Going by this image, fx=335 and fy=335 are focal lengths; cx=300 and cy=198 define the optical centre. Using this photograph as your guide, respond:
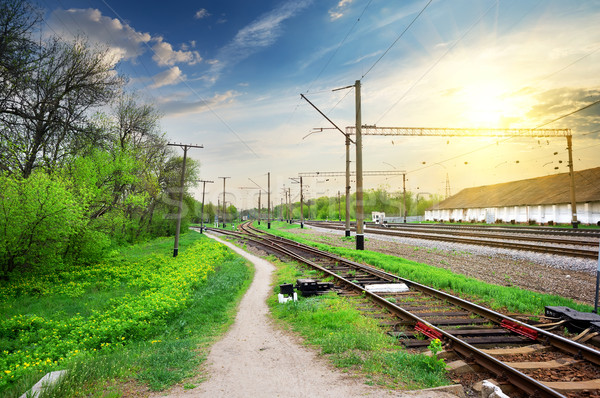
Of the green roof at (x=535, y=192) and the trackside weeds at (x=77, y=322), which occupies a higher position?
the green roof at (x=535, y=192)

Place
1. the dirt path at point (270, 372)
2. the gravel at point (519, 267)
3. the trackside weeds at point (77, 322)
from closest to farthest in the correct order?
the dirt path at point (270, 372) → the trackside weeds at point (77, 322) → the gravel at point (519, 267)

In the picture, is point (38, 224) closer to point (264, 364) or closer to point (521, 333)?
point (264, 364)

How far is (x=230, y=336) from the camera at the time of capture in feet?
27.0

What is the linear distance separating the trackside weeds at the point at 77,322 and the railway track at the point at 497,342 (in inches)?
250

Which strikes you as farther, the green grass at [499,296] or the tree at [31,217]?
the tree at [31,217]

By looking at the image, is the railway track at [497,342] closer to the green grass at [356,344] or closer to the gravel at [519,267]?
the green grass at [356,344]

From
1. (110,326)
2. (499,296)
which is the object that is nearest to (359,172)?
(499,296)

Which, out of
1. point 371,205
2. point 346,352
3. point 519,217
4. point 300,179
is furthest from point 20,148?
point 371,205

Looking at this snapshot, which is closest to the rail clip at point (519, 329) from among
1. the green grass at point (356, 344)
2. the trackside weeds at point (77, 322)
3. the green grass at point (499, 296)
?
the green grass at point (499, 296)

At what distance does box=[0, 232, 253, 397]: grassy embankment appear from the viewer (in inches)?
236

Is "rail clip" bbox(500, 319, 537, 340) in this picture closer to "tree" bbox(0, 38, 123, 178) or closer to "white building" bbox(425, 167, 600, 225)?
"tree" bbox(0, 38, 123, 178)

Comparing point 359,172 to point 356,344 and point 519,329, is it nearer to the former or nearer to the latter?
point 519,329

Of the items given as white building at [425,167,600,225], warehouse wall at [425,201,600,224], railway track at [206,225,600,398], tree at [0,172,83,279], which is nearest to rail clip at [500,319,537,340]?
railway track at [206,225,600,398]

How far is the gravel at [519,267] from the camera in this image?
39.8 feet
